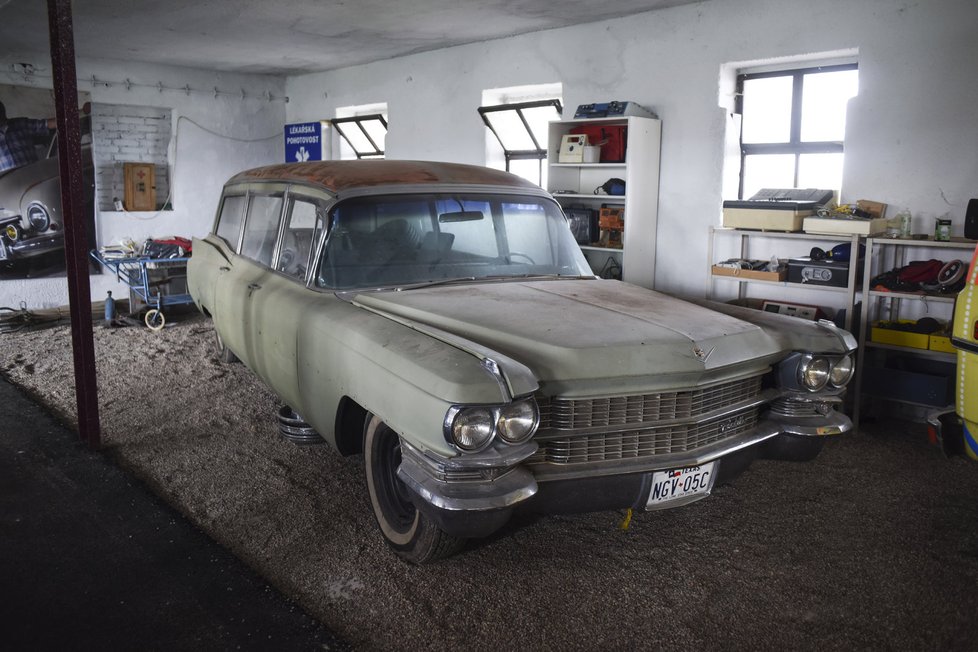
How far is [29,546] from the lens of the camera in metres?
3.34

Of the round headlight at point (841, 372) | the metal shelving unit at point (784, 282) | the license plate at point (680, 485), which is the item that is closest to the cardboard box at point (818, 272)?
the metal shelving unit at point (784, 282)

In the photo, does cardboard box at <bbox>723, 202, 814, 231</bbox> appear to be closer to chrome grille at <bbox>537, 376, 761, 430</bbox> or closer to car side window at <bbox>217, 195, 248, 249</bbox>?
chrome grille at <bbox>537, 376, 761, 430</bbox>

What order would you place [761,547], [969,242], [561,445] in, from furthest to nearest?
[969,242]
[761,547]
[561,445]

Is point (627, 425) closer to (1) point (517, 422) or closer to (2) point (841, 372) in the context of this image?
(1) point (517, 422)

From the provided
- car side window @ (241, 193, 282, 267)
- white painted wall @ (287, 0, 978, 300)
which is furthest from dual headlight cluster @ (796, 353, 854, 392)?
car side window @ (241, 193, 282, 267)

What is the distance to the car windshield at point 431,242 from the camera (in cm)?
389

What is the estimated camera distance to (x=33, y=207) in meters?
9.55

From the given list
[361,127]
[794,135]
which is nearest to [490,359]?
[794,135]

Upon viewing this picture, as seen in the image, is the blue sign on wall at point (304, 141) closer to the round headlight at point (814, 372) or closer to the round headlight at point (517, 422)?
the round headlight at point (814, 372)

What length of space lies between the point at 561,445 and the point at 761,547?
1298 mm

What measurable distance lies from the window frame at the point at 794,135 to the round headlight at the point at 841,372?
312 centimetres

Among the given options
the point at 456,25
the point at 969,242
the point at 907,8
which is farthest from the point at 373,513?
the point at 456,25

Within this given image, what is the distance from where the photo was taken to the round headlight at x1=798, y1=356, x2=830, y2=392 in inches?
134

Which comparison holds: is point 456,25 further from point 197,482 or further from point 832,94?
point 197,482
